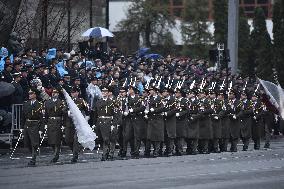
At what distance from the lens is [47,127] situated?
3072 cm

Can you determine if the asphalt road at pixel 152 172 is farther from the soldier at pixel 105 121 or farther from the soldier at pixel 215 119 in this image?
the soldier at pixel 215 119

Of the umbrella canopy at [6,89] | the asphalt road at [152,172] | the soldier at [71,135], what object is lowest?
the asphalt road at [152,172]

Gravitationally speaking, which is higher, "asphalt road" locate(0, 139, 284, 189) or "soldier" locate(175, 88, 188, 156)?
"soldier" locate(175, 88, 188, 156)

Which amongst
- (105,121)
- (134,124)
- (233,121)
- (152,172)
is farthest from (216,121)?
(152,172)

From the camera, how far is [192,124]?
3644cm

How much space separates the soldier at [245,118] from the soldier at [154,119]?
3938 millimetres

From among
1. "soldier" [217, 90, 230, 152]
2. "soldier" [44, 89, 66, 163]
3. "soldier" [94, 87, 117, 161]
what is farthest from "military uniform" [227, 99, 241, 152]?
"soldier" [44, 89, 66, 163]

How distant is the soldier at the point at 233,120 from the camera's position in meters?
37.8

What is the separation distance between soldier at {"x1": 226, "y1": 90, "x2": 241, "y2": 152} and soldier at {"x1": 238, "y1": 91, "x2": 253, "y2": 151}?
184 mm

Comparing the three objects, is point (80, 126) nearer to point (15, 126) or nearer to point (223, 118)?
point (15, 126)

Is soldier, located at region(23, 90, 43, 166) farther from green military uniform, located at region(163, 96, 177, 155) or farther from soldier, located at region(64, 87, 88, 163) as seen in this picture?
green military uniform, located at region(163, 96, 177, 155)

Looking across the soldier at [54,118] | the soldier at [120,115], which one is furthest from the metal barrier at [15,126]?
the soldier at [54,118]

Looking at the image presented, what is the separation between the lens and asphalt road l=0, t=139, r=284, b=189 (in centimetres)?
2419

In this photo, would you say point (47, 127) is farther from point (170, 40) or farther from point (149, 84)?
point (170, 40)
